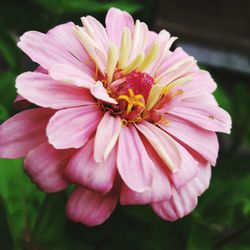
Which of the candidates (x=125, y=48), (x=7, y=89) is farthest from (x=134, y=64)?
(x=7, y=89)

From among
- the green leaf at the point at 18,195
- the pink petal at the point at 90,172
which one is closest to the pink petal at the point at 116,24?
the pink petal at the point at 90,172

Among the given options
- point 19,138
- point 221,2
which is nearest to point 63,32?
point 19,138

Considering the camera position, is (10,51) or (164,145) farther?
(10,51)

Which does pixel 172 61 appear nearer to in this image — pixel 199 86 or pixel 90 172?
pixel 199 86

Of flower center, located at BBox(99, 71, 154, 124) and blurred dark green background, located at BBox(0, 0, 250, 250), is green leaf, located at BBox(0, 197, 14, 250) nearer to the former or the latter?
blurred dark green background, located at BBox(0, 0, 250, 250)

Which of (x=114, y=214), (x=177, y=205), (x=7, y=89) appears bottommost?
(x=114, y=214)

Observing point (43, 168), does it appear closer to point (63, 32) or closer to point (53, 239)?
point (63, 32)

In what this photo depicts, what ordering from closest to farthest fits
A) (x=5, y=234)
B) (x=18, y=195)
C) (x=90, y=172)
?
(x=90, y=172)
(x=5, y=234)
(x=18, y=195)
